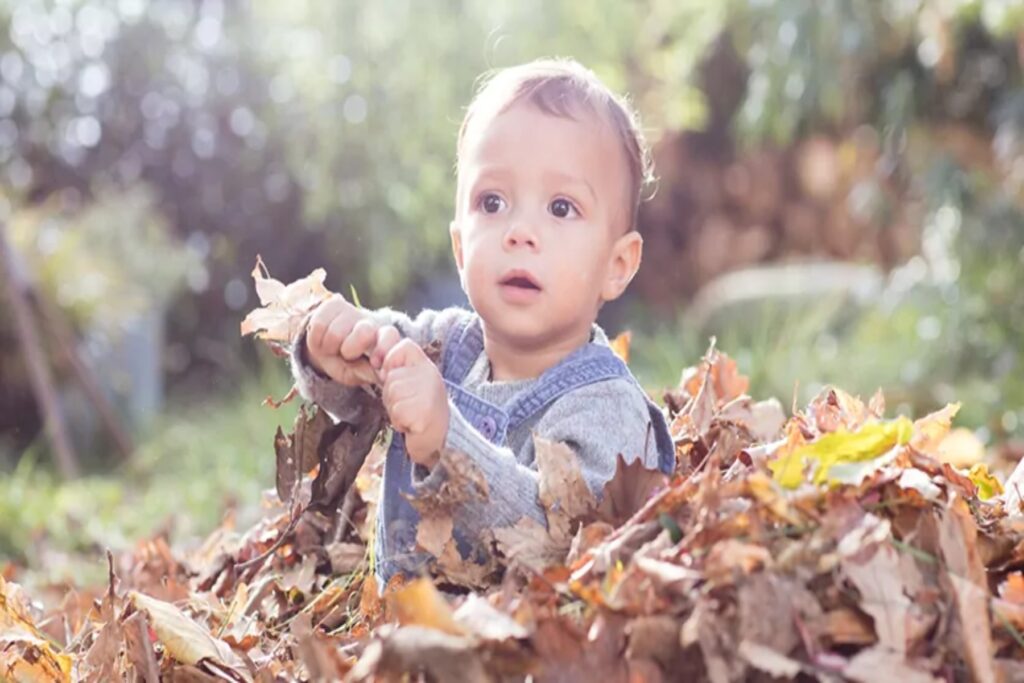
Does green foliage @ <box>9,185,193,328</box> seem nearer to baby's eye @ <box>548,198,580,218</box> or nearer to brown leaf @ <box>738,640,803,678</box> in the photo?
baby's eye @ <box>548,198,580,218</box>

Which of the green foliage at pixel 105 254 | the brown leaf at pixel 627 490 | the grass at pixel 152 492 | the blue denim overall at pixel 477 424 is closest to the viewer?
the brown leaf at pixel 627 490

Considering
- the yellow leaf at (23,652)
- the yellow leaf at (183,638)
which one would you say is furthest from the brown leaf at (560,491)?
the yellow leaf at (23,652)

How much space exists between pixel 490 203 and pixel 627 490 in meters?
0.51

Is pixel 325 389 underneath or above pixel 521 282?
underneath

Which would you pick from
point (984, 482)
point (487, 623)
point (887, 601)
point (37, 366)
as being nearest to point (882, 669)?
point (887, 601)

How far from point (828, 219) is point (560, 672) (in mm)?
9856

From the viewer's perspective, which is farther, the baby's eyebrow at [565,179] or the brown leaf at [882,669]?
the baby's eyebrow at [565,179]

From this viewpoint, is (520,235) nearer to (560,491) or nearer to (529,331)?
(529,331)

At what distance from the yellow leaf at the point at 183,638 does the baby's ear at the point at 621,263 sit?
0.76 meters

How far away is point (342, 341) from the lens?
1755mm

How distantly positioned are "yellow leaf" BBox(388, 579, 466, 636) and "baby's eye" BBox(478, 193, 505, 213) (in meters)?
0.76

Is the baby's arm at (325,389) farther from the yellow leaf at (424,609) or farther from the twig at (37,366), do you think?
the twig at (37,366)

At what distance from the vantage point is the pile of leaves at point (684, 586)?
1298mm

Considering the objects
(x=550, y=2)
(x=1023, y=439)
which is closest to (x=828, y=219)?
(x=550, y=2)
